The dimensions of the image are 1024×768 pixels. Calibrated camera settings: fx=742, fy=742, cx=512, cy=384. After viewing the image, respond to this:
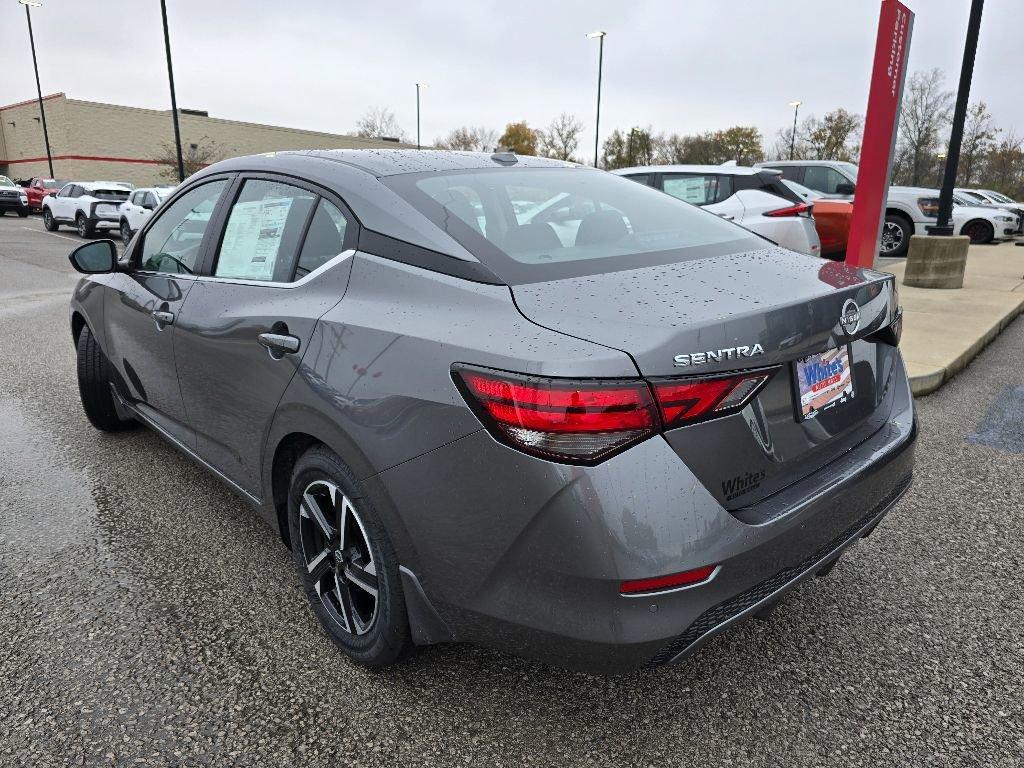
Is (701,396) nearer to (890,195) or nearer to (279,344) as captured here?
(279,344)

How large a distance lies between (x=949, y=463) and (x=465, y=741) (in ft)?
10.5

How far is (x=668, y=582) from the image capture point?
1.66 meters

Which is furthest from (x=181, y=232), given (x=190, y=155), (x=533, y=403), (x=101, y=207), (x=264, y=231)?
(x=190, y=155)

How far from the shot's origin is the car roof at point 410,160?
2.55 metres

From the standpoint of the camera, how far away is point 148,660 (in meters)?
2.37

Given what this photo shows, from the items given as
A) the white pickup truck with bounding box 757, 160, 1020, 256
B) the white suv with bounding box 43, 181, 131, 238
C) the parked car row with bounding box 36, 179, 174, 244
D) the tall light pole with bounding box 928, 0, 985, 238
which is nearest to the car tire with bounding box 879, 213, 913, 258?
the white pickup truck with bounding box 757, 160, 1020, 256

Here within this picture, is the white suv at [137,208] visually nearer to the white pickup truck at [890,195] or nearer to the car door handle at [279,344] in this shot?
the white pickup truck at [890,195]

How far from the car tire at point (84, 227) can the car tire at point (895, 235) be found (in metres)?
20.4

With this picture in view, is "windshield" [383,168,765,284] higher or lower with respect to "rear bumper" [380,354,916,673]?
higher

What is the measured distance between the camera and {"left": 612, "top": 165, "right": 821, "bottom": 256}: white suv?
8758 millimetres

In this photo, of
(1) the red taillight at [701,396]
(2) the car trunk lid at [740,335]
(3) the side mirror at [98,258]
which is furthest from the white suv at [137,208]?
(1) the red taillight at [701,396]

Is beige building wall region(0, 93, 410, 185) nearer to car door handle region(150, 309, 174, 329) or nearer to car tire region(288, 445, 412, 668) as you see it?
car door handle region(150, 309, 174, 329)

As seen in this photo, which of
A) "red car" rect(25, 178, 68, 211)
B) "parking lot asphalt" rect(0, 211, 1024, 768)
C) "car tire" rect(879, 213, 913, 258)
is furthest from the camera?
"red car" rect(25, 178, 68, 211)

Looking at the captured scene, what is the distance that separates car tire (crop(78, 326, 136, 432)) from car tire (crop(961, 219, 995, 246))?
2034cm
